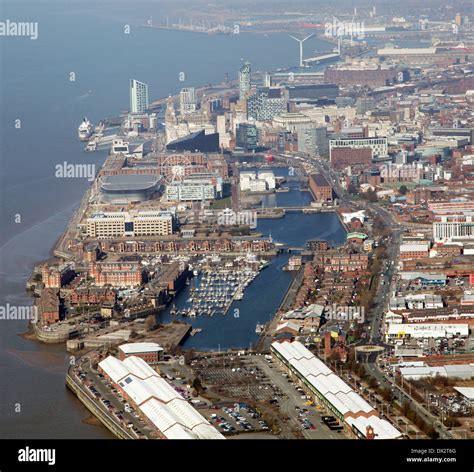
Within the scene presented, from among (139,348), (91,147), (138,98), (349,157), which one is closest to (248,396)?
(139,348)

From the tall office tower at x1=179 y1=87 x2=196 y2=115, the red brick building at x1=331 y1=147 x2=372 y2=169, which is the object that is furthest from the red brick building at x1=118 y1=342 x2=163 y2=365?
the tall office tower at x1=179 y1=87 x2=196 y2=115

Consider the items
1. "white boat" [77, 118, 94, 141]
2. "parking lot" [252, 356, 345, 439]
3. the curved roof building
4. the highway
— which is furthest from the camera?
"white boat" [77, 118, 94, 141]

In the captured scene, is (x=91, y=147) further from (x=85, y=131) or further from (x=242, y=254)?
(x=242, y=254)

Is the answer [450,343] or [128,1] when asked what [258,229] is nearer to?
[450,343]

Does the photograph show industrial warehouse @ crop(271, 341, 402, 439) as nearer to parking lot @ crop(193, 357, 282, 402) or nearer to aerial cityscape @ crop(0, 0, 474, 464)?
aerial cityscape @ crop(0, 0, 474, 464)

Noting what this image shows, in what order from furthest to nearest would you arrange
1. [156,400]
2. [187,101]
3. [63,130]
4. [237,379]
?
1. [187,101]
2. [63,130]
3. [237,379]
4. [156,400]
